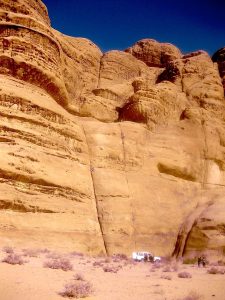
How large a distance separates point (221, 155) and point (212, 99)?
251 inches

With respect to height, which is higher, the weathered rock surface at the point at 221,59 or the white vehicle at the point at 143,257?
the weathered rock surface at the point at 221,59

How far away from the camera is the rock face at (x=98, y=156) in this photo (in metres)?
18.9

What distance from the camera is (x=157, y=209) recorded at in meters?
24.8

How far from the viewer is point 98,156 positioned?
83.6 ft

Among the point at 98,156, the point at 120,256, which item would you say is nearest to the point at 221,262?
the point at 120,256

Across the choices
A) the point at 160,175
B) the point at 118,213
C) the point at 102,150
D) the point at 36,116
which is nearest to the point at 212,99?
the point at 160,175

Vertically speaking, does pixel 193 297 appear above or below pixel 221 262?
below

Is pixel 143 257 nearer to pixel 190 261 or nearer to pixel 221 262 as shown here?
pixel 190 261

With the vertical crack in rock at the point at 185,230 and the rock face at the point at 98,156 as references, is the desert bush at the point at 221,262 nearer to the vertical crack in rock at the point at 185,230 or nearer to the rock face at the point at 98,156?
the rock face at the point at 98,156

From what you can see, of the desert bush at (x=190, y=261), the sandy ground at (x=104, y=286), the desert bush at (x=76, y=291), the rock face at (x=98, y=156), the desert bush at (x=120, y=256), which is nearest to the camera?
the desert bush at (x=76, y=291)

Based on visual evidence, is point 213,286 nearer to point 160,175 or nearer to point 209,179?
point 160,175

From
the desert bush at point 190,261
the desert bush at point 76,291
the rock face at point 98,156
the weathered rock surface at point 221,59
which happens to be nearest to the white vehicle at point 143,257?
the rock face at point 98,156

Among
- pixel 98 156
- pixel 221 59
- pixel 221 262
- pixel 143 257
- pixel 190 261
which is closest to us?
pixel 221 262

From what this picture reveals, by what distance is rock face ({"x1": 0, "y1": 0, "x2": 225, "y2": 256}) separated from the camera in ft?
61.9
